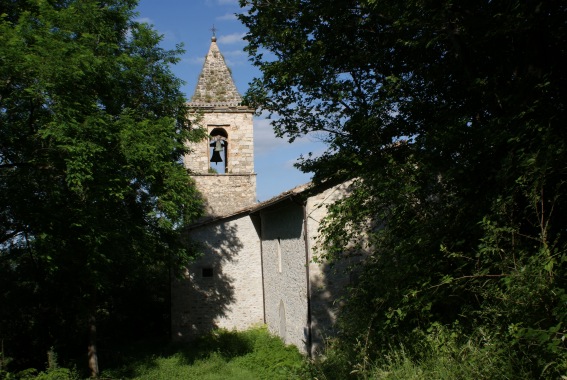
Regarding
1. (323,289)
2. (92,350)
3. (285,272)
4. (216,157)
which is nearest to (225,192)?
(216,157)

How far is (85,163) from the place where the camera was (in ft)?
27.8

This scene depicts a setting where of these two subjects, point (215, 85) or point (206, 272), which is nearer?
point (206, 272)

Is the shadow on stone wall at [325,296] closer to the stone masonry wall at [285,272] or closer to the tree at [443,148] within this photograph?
the stone masonry wall at [285,272]

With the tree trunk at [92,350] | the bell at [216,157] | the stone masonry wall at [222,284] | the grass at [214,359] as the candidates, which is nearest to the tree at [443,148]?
the grass at [214,359]

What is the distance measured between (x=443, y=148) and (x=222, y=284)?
11913 millimetres

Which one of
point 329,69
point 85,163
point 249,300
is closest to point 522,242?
point 329,69

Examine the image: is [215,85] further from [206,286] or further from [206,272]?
[206,286]

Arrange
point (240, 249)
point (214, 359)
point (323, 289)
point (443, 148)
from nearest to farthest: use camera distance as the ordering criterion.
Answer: point (443, 148)
point (323, 289)
point (214, 359)
point (240, 249)

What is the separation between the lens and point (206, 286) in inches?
658

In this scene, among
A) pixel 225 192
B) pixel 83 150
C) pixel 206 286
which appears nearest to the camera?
pixel 83 150

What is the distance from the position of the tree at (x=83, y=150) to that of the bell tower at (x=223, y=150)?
3397mm

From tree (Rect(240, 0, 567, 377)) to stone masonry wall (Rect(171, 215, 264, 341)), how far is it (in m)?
8.51

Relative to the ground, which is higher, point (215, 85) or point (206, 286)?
point (215, 85)

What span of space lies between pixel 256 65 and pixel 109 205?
4474 millimetres
